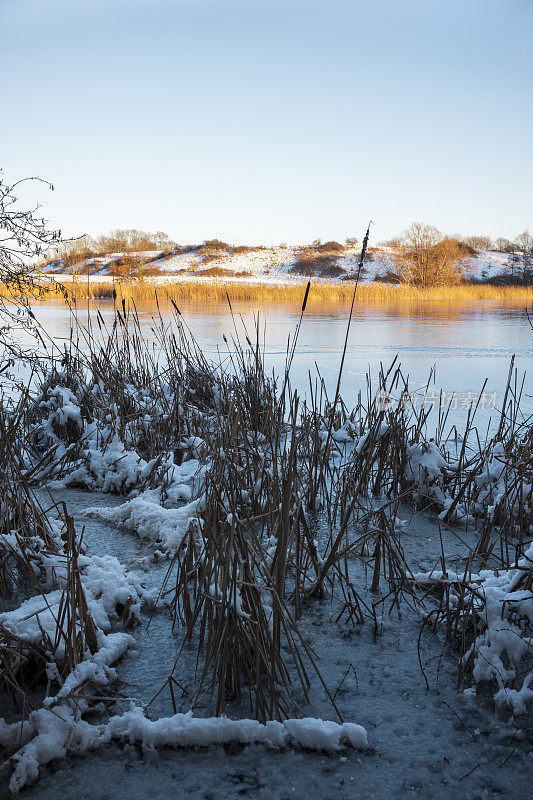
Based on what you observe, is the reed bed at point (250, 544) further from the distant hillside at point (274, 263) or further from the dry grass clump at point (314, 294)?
the distant hillside at point (274, 263)

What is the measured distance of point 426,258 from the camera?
30.7 meters

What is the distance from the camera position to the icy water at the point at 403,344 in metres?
6.04

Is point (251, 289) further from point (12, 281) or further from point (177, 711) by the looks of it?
point (177, 711)

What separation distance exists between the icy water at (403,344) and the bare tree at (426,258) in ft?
52.6

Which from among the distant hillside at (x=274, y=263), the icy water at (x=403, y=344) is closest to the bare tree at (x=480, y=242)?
the distant hillside at (x=274, y=263)

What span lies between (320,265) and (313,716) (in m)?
36.2

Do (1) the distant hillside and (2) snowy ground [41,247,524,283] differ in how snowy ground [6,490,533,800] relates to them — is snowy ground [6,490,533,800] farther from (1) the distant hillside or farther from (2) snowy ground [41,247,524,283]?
(2) snowy ground [41,247,524,283]

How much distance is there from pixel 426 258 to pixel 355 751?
104 feet

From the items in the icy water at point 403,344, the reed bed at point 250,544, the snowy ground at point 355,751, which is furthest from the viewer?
the icy water at point 403,344

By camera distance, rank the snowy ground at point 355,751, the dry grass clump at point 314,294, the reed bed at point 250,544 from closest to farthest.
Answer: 1. the snowy ground at point 355,751
2. the reed bed at point 250,544
3. the dry grass clump at point 314,294

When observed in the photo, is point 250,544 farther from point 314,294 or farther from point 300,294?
point 314,294

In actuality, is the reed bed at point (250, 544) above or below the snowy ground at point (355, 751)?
above

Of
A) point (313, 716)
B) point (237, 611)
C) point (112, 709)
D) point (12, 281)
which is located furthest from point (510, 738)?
point (12, 281)

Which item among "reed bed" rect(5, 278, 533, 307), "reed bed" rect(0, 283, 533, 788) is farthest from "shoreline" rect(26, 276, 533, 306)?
"reed bed" rect(0, 283, 533, 788)
